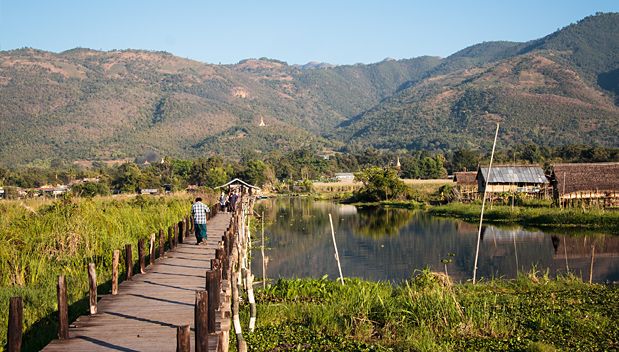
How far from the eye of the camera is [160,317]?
602 cm

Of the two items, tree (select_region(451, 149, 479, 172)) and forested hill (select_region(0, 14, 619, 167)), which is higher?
forested hill (select_region(0, 14, 619, 167))

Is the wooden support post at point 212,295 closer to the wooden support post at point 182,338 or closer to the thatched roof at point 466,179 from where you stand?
the wooden support post at point 182,338

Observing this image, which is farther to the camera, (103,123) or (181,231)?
(103,123)

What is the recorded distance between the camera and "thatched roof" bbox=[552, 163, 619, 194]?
32688 mm

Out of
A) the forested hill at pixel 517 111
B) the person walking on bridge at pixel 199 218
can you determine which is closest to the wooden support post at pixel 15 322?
the person walking on bridge at pixel 199 218

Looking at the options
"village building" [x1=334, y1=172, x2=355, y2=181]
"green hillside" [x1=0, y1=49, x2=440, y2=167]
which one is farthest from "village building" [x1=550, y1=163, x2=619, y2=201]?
"green hillside" [x1=0, y1=49, x2=440, y2=167]

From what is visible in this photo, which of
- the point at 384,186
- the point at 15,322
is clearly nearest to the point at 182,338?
the point at 15,322

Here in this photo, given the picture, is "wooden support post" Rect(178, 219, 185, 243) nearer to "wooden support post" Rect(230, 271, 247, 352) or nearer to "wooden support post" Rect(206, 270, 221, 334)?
"wooden support post" Rect(230, 271, 247, 352)

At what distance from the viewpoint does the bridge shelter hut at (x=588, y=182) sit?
32.3 meters

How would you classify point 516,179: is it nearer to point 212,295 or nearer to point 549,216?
point 549,216

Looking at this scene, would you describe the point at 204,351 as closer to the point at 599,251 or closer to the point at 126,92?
the point at 599,251

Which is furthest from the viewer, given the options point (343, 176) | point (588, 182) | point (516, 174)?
point (343, 176)

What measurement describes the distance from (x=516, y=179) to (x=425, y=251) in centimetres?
2114

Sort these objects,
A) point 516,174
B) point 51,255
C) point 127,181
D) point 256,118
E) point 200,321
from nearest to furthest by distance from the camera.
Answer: point 200,321 < point 51,255 < point 516,174 < point 127,181 < point 256,118
